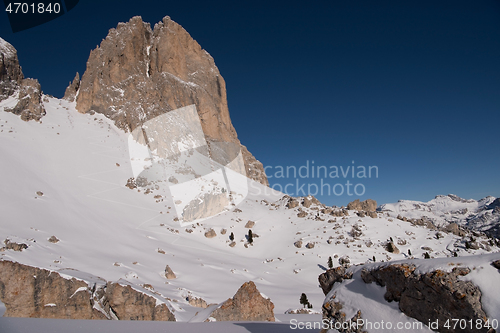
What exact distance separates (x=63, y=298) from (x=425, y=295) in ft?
44.3

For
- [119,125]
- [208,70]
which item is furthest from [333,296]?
[208,70]

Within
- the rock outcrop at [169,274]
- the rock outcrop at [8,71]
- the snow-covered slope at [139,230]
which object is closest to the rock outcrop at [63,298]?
the snow-covered slope at [139,230]

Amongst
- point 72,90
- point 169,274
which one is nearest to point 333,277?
point 169,274

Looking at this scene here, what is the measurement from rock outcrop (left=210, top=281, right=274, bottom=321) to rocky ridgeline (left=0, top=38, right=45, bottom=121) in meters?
58.6

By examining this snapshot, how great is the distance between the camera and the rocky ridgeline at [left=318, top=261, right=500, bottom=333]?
12.2 ft

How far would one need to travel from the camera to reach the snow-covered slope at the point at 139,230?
80.5ft

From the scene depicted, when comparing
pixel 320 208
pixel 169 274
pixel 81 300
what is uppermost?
pixel 320 208

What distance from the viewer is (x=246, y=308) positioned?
35.2 ft

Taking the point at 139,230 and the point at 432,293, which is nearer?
the point at 432,293

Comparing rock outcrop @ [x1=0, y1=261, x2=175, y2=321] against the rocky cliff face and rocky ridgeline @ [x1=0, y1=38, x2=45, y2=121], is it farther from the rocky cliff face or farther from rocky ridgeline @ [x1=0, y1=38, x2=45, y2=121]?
the rocky cliff face

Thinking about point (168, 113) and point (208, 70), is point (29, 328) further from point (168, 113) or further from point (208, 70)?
point (208, 70)

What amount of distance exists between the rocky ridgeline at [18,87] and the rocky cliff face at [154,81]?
1134 centimetres

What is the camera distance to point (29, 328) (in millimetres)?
4766

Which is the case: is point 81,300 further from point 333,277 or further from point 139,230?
point 139,230
